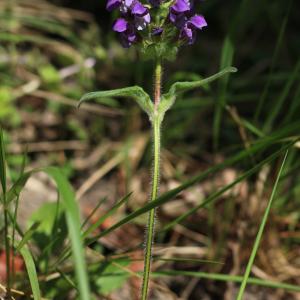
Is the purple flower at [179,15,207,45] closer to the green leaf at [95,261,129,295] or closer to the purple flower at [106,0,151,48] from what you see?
the purple flower at [106,0,151,48]

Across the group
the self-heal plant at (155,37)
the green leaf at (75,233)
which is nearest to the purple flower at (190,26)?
the self-heal plant at (155,37)

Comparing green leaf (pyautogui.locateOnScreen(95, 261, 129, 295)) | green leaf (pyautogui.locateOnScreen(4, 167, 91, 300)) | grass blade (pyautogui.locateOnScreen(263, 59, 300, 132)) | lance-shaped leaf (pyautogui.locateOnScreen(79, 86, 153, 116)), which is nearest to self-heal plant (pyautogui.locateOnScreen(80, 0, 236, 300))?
lance-shaped leaf (pyautogui.locateOnScreen(79, 86, 153, 116))

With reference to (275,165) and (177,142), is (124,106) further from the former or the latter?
(275,165)

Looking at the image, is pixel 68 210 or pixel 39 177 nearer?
pixel 68 210

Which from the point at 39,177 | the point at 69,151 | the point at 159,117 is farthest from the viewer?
the point at 69,151

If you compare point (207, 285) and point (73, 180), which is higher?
point (73, 180)

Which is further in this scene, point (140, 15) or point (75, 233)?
point (140, 15)

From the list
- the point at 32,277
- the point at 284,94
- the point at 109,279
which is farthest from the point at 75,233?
the point at 284,94

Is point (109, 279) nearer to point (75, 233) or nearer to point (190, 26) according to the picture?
point (75, 233)

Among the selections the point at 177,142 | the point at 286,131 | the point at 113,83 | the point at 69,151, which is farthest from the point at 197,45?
the point at 286,131
